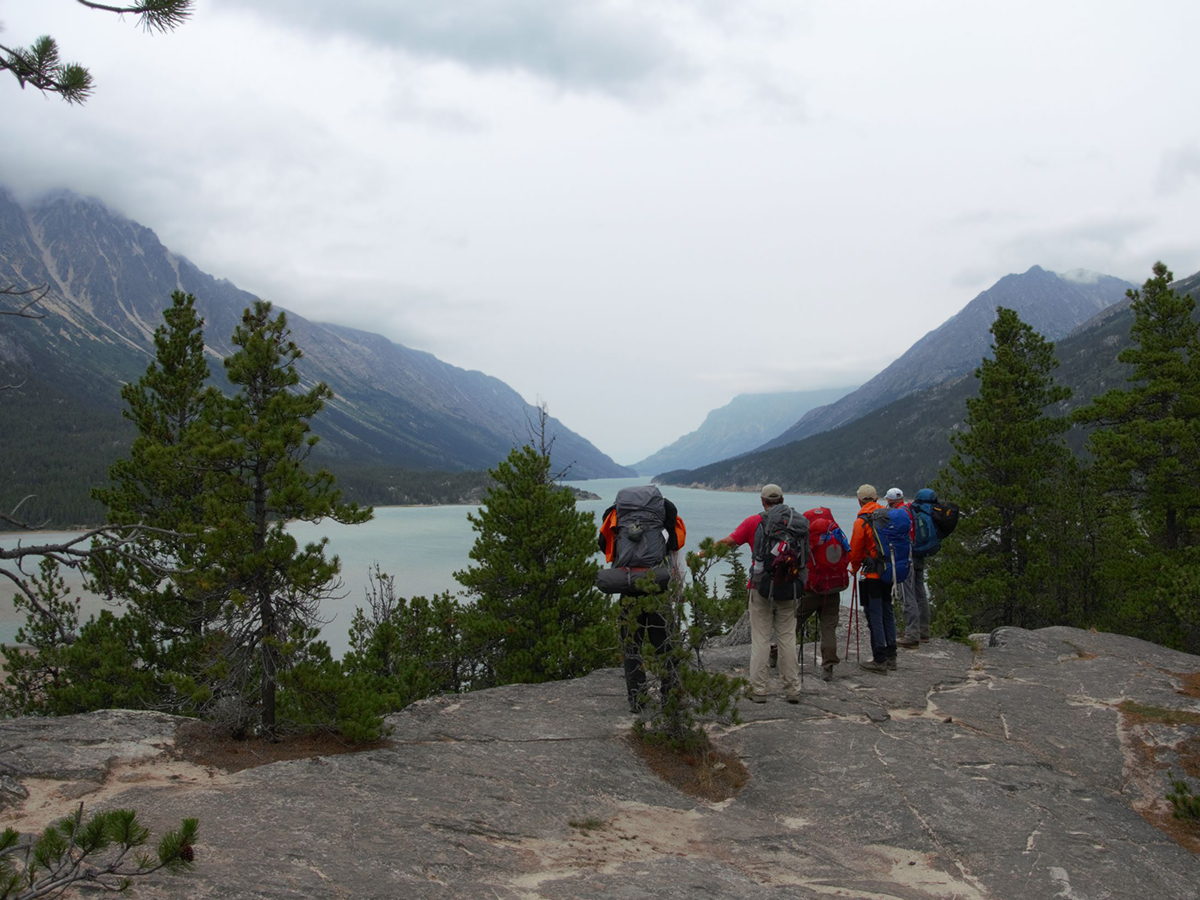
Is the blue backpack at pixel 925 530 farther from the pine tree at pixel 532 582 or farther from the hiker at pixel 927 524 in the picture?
the pine tree at pixel 532 582

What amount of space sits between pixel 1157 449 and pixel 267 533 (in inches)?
785

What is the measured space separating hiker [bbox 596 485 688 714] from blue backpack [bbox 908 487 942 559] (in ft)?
17.7

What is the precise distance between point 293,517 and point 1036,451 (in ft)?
70.4

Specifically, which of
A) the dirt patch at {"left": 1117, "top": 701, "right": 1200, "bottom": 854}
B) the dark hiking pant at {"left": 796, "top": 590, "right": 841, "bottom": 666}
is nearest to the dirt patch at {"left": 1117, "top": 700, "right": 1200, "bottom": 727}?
the dirt patch at {"left": 1117, "top": 701, "right": 1200, "bottom": 854}

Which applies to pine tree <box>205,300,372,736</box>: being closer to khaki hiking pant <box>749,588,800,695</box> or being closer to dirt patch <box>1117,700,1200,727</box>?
khaki hiking pant <box>749,588,800,695</box>

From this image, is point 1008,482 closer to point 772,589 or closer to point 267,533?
point 772,589

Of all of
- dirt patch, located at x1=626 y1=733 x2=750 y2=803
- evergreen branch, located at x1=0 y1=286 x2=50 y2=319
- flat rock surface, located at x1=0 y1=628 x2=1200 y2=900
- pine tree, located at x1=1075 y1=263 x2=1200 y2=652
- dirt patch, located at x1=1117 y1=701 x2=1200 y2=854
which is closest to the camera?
evergreen branch, located at x1=0 y1=286 x2=50 y2=319

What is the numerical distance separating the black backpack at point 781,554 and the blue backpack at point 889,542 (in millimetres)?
1813

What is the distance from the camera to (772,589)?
25.8ft

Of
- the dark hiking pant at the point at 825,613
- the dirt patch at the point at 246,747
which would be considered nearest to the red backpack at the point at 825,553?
the dark hiking pant at the point at 825,613

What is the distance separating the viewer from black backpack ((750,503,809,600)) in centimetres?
775

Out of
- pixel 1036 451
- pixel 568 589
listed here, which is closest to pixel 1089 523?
pixel 1036 451

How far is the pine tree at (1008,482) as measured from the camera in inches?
836

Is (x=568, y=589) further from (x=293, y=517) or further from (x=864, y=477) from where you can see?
(x=864, y=477)
